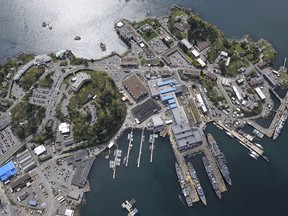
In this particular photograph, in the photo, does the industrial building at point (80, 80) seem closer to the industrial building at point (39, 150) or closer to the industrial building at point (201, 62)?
the industrial building at point (39, 150)

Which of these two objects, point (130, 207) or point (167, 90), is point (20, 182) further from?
point (167, 90)

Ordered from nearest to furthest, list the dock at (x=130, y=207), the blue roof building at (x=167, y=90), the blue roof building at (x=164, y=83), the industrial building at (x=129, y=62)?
the dock at (x=130, y=207)
the blue roof building at (x=167, y=90)
the blue roof building at (x=164, y=83)
the industrial building at (x=129, y=62)

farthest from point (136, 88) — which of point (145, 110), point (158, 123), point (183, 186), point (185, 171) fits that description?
point (183, 186)

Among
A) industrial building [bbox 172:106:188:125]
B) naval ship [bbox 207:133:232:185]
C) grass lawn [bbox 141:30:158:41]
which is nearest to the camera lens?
naval ship [bbox 207:133:232:185]

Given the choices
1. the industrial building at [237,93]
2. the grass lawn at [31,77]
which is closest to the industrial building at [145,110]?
the industrial building at [237,93]

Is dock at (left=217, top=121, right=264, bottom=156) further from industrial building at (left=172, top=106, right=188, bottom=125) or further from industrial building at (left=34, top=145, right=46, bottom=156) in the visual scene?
industrial building at (left=34, top=145, right=46, bottom=156)

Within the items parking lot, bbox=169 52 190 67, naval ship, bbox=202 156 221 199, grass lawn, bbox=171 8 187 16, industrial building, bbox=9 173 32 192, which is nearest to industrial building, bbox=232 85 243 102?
parking lot, bbox=169 52 190 67
